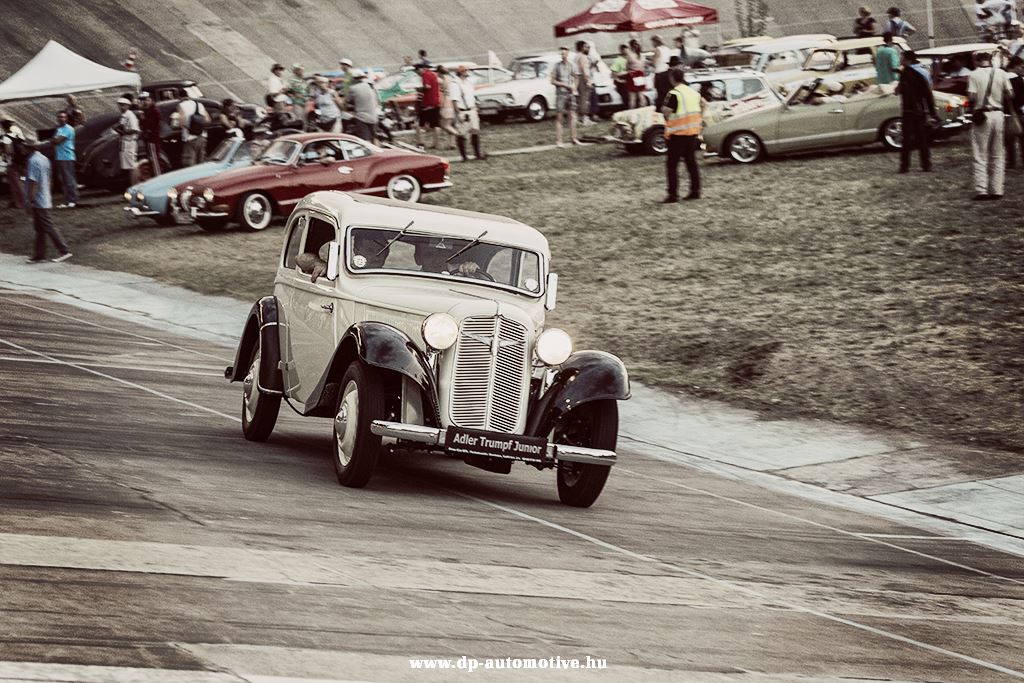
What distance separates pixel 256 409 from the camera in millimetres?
12078

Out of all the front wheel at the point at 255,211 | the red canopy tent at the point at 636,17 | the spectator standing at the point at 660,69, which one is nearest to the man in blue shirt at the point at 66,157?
the front wheel at the point at 255,211

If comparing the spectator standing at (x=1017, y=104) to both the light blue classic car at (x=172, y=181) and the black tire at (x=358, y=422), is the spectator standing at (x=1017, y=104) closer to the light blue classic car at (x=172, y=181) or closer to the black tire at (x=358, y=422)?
the light blue classic car at (x=172, y=181)

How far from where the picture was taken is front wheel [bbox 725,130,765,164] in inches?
1150

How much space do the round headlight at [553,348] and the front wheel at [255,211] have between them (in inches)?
654

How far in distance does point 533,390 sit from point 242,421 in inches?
127

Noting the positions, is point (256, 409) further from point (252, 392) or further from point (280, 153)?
point (280, 153)

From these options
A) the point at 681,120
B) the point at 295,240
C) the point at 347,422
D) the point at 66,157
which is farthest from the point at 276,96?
the point at 347,422

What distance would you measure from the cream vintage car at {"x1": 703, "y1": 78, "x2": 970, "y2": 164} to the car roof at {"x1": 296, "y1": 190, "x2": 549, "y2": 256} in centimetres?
1811

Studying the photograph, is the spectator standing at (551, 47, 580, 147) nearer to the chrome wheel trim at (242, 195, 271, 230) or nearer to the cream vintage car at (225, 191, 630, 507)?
the chrome wheel trim at (242, 195, 271, 230)

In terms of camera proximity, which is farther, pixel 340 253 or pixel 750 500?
pixel 750 500

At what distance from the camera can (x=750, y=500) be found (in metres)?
11.9

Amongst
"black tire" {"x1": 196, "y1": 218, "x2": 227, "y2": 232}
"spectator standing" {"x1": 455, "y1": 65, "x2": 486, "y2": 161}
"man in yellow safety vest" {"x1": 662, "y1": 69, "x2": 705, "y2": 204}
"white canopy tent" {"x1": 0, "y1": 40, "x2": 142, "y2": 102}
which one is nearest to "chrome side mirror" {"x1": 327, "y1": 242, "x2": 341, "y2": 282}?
"man in yellow safety vest" {"x1": 662, "y1": 69, "x2": 705, "y2": 204}

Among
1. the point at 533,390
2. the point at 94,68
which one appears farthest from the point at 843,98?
the point at 533,390

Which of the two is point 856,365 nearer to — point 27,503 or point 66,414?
point 66,414
